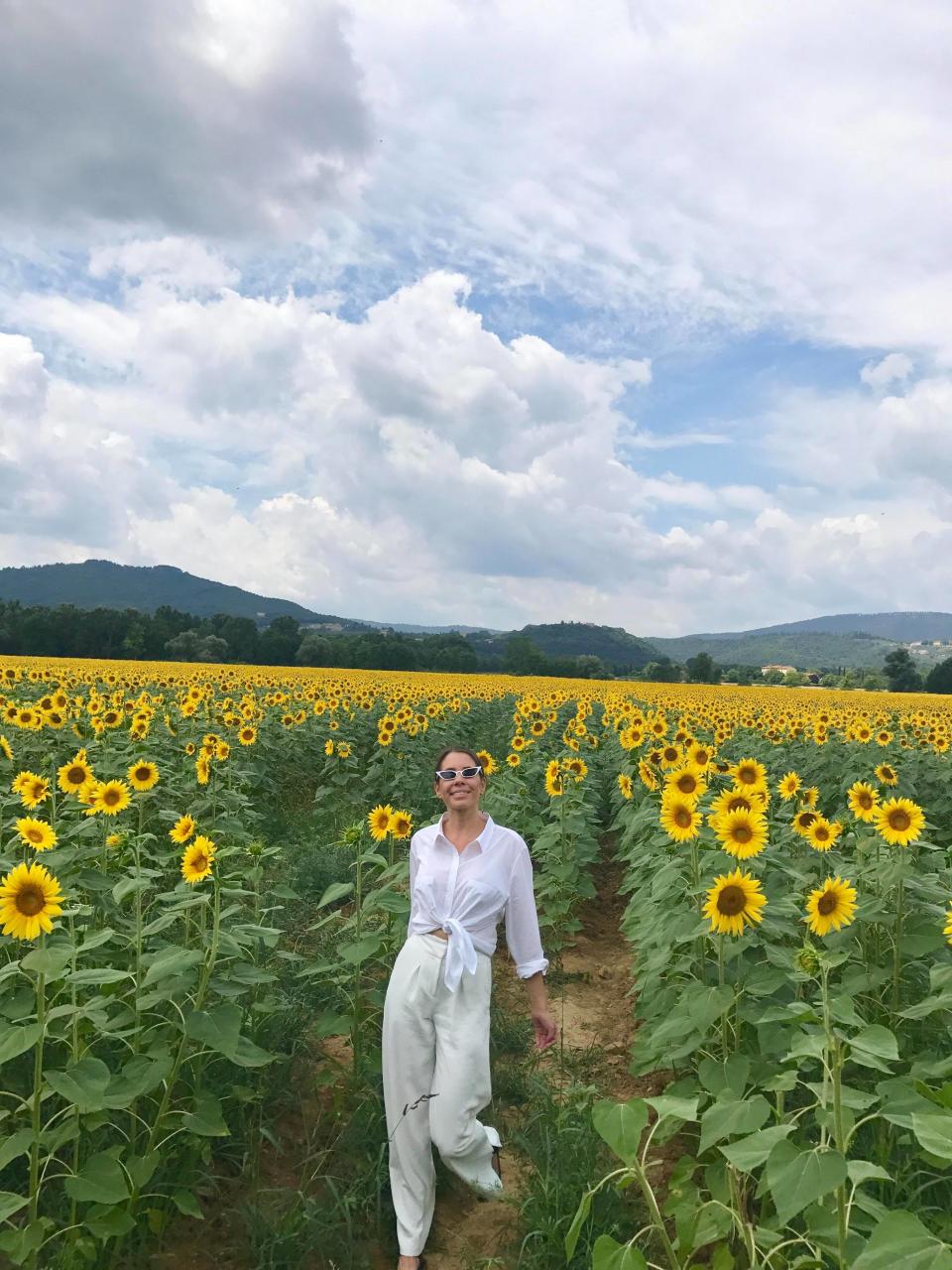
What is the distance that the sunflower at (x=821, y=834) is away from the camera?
465 centimetres

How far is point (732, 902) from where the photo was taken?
141 inches

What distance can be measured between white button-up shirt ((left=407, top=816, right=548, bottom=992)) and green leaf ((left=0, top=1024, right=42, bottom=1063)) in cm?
163

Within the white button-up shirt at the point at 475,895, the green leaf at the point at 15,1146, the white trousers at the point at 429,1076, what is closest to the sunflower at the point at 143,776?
the white button-up shirt at the point at 475,895

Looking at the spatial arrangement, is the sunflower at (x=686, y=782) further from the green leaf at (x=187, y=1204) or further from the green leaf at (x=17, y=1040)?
the green leaf at (x=17, y=1040)

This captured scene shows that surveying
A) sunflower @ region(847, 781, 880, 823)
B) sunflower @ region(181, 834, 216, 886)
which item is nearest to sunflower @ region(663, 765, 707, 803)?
sunflower @ region(847, 781, 880, 823)

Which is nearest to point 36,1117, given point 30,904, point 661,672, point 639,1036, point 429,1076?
point 30,904

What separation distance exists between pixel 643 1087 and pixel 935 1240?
11.0 ft

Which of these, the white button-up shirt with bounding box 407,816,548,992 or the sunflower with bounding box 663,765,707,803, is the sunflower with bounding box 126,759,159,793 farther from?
the sunflower with bounding box 663,765,707,803

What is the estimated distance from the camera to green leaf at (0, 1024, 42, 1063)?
278cm

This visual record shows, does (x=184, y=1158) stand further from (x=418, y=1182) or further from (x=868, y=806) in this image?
(x=868, y=806)

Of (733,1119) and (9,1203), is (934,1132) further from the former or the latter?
(9,1203)

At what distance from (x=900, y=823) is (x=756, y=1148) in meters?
2.29

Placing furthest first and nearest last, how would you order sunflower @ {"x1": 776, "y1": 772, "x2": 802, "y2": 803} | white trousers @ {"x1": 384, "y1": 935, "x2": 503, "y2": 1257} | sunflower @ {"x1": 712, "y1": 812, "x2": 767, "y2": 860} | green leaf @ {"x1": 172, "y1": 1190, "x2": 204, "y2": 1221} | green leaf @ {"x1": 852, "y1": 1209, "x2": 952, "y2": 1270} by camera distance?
1. sunflower @ {"x1": 776, "y1": 772, "x2": 802, "y2": 803}
2. sunflower @ {"x1": 712, "y1": 812, "x2": 767, "y2": 860}
3. white trousers @ {"x1": 384, "y1": 935, "x2": 503, "y2": 1257}
4. green leaf @ {"x1": 172, "y1": 1190, "x2": 204, "y2": 1221}
5. green leaf @ {"x1": 852, "y1": 1209, "x2": 952, "y2": 1270}

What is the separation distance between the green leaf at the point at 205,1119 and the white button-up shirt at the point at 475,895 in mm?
1065
